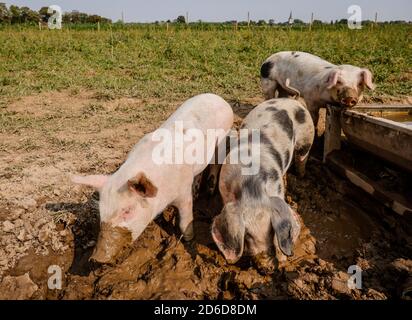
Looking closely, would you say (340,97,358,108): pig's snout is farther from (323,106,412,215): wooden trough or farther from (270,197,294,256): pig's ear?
(270,197,294,256): pig's ear

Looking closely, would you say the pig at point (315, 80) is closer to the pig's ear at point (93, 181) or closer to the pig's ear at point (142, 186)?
the pig's ear at point (142, 186)

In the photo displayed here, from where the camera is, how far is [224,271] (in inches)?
113

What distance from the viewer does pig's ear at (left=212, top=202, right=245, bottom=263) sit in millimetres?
2613

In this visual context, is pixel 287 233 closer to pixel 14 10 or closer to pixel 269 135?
pixel 269 135

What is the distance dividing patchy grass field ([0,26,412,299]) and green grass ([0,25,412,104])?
0.22 ft

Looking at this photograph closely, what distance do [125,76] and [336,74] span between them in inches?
239

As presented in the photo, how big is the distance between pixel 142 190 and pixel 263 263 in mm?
1008

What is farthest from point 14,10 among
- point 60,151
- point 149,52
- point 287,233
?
point 287,233

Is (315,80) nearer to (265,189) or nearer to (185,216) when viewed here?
(265,189)

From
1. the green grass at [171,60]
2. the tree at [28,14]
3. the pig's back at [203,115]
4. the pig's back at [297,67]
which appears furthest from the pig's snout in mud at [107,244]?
the tree at [28,14]

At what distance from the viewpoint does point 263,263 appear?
2.79 metres

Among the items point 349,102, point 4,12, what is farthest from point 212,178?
point 4,12

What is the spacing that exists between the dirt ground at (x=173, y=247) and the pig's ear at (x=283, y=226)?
381 millimetres

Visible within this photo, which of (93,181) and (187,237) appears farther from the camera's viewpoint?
(187,237)
